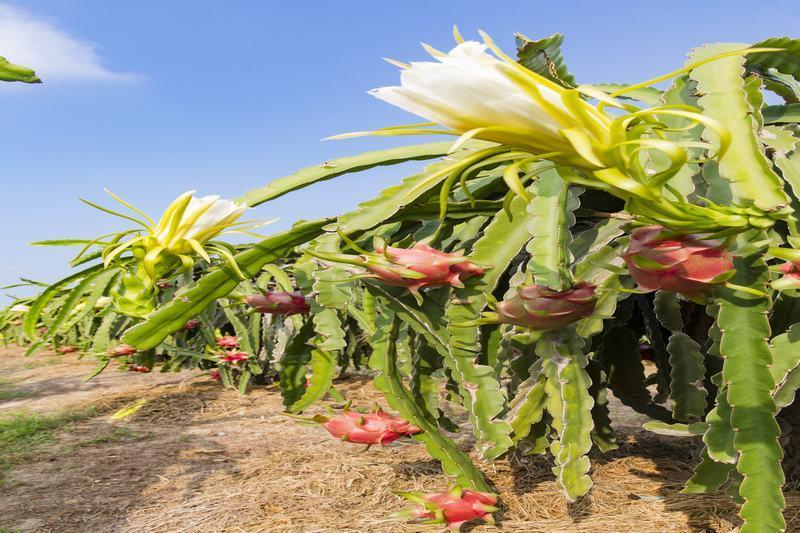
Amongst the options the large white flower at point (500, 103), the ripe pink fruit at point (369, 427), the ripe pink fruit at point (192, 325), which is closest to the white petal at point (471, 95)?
the large white flower at point (500, 103)

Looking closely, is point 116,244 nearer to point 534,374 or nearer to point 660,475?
point 534,374

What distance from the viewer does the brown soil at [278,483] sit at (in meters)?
1.65

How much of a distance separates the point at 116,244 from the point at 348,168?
23.6 inches

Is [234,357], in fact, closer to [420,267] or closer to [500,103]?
[420,267]

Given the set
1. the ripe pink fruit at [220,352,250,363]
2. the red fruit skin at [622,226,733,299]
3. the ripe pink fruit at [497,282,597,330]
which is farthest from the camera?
the ripe pink fruit at [220,352,250,363]

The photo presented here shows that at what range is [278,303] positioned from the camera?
6.07 ft

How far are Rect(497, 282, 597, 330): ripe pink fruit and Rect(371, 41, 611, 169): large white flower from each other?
50 centimetres

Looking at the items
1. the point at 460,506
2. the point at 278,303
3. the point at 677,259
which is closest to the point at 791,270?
the point at 677,259

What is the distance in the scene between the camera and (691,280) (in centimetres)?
87

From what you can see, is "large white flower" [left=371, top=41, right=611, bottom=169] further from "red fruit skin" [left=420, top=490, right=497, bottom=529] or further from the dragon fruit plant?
"red fruit skin" [left=420, top=490, right=497, bottom=529]

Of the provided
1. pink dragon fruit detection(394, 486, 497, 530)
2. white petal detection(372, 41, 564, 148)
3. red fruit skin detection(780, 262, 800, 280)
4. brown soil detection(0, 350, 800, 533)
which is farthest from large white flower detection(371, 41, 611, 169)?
brown soil detection(0, 350, 800, 533)

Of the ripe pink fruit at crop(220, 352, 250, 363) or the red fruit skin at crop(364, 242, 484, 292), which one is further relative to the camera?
the ripe pink fruit at crop(220, 352, 250, 363)

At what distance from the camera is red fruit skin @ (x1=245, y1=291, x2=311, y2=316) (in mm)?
1828

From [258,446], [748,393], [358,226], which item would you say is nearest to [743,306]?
[748,393]
